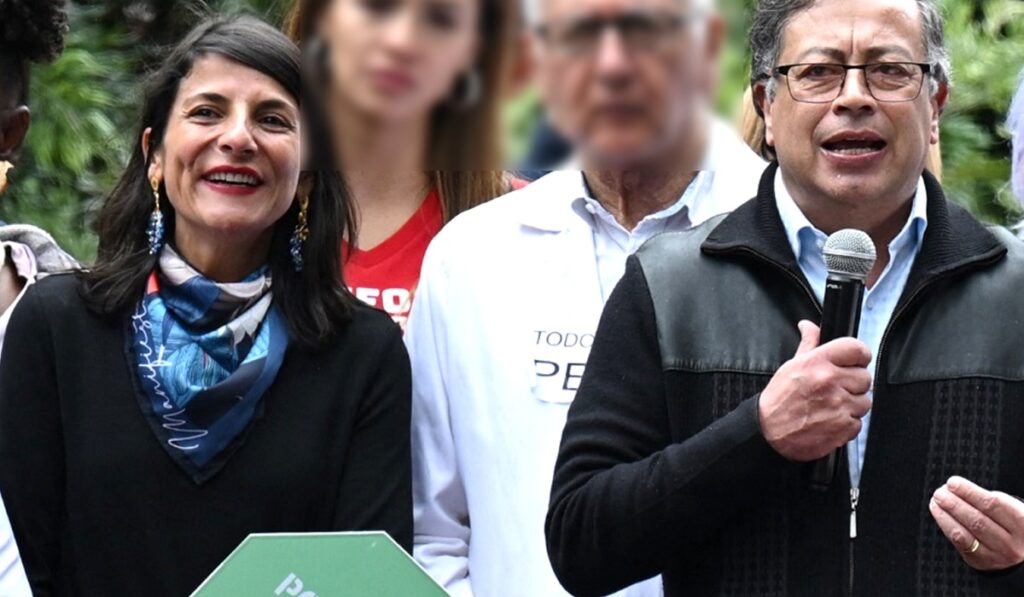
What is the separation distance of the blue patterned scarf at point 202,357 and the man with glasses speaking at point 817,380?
598 millimetres

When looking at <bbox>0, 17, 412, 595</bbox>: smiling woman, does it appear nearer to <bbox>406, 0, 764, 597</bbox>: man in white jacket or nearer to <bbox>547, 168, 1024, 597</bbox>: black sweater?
<bbox>406, 0, 764, 597</bbox>: man in white jacket

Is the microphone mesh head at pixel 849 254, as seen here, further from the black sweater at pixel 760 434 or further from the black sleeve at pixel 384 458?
the black sleeve at pixel 384 458

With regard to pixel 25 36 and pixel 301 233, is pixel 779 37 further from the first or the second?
pixel 25 36

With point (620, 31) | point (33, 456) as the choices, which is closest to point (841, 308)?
point (620, 31)

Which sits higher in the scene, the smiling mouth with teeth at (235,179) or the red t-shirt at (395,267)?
the smiling mouth with teeth at (235,179)

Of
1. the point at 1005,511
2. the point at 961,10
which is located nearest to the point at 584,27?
the point at 1005,511

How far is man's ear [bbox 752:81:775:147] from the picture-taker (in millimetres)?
3010

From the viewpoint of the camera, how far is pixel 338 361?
3.20 meters

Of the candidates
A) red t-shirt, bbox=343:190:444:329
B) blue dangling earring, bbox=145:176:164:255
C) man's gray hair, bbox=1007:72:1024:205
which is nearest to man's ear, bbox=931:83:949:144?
man's gray hair, bbox=1007:72:1024:205

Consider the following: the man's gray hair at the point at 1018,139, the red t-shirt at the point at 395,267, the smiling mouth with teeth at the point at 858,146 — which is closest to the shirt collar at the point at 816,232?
the smiling mouth with teeth at the point at 858,146

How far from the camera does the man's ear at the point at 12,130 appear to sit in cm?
363

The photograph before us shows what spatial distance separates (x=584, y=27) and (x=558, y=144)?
0.37ft

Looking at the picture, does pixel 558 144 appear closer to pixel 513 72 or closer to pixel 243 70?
pixel 513 72

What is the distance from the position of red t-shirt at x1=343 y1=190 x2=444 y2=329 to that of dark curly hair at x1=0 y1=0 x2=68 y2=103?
0.72 m
